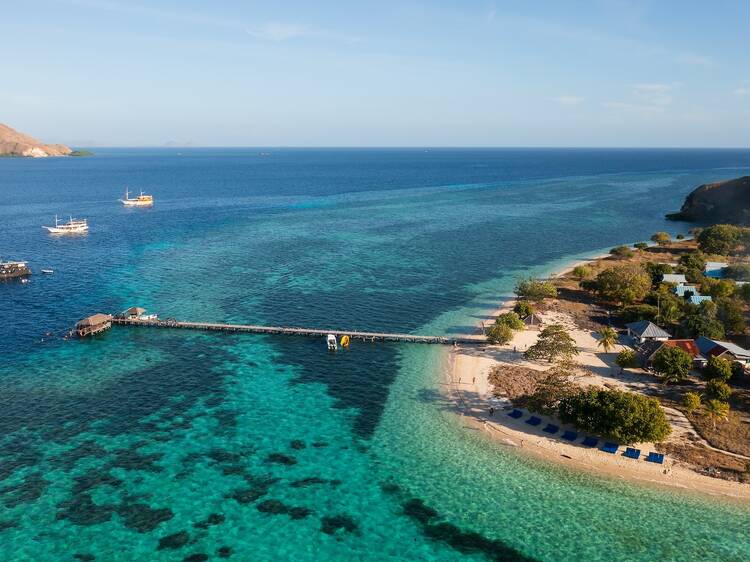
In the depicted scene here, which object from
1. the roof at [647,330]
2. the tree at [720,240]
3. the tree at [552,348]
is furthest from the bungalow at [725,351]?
the tree at [720,240]

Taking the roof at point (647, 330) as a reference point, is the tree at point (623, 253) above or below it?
above

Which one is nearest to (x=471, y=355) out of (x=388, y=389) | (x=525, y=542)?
(x=388, y=389)

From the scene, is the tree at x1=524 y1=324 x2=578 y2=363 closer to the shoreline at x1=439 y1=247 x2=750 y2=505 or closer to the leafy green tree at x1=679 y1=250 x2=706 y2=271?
the shoreline at x1=439 y1=247 x2=750 y2=505

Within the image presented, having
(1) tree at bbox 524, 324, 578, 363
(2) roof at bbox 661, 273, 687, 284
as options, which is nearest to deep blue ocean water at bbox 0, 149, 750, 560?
(1) tree at bbox 524, 324, 578, 363

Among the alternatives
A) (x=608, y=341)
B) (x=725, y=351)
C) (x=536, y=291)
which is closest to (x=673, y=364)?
(x=725, y=351)

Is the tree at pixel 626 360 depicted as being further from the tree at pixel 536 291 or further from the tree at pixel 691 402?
Answer: the tree at pixel 536 291

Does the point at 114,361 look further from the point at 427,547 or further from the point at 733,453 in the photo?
the point at 733,453
